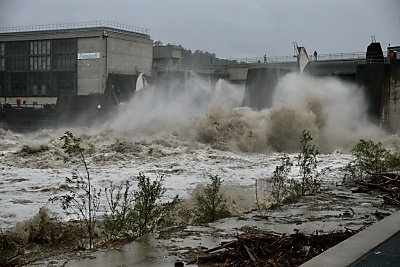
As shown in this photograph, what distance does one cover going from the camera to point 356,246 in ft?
19.2

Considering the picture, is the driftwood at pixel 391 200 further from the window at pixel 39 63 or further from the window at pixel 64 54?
the window at pixel 39 63

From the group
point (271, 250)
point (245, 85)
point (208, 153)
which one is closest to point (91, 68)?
point (245, 85)

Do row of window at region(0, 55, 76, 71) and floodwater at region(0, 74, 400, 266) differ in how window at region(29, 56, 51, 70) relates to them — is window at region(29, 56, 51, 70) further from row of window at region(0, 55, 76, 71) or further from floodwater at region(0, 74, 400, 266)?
floodwater at region(0, 74, 400, 266)

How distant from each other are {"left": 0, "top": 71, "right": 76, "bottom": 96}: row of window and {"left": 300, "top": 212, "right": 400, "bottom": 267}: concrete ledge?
57954 millimetres

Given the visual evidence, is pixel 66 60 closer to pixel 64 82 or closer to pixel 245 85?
pixel 64 82

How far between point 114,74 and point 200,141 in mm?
25094

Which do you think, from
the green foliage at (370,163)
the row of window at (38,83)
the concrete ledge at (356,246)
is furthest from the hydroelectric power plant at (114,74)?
the concrete ledge at (356,246)

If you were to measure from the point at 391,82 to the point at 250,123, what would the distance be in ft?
31.8

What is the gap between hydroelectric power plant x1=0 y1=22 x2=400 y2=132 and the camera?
1447 inches

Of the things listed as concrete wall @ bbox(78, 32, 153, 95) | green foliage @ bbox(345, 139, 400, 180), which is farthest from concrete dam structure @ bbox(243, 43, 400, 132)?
concrete wall @ bbox(78, 32, 153, 95)

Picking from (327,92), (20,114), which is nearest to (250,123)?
(327,92)

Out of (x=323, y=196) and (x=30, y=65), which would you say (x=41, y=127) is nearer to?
(x=30, y=65)

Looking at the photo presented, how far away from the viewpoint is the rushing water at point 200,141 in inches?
834

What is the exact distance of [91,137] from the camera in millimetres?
44031
